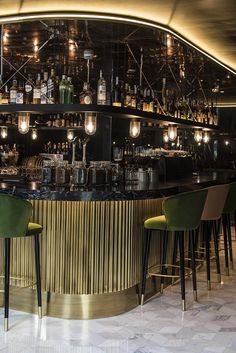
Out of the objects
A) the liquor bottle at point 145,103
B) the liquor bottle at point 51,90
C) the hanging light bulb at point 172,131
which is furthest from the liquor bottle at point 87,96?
the hanging light bulb at point 172,131

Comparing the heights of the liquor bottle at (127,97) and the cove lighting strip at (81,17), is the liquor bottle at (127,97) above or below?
below

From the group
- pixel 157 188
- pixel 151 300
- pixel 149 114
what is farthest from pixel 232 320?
pixel 149 114

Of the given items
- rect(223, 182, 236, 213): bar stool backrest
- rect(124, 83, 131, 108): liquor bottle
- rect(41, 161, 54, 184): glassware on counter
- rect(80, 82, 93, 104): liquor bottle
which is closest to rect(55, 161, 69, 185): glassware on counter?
rect(41, 161, 54, 184): glassware on counter

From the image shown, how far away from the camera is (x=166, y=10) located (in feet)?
17.6

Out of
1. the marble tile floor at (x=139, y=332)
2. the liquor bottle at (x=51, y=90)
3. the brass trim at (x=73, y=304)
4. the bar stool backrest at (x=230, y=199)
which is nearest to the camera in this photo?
the marble tile floor at (x=139, y=332)

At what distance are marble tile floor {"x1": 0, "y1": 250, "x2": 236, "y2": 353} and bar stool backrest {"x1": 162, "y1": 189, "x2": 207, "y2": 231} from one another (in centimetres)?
73

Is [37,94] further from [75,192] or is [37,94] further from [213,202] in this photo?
[213,202]

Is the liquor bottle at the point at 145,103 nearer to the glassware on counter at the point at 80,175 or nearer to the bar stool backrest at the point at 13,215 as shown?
the glassware on counter at the point at 80,175

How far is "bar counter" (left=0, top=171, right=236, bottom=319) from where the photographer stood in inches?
167

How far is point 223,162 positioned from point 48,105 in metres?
6.61

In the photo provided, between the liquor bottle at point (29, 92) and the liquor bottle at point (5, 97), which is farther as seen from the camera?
the liquor bottle at point (5, 97)

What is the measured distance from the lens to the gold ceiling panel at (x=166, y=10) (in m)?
5.10

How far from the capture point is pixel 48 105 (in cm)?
486

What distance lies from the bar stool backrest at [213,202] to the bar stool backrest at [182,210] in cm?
50
